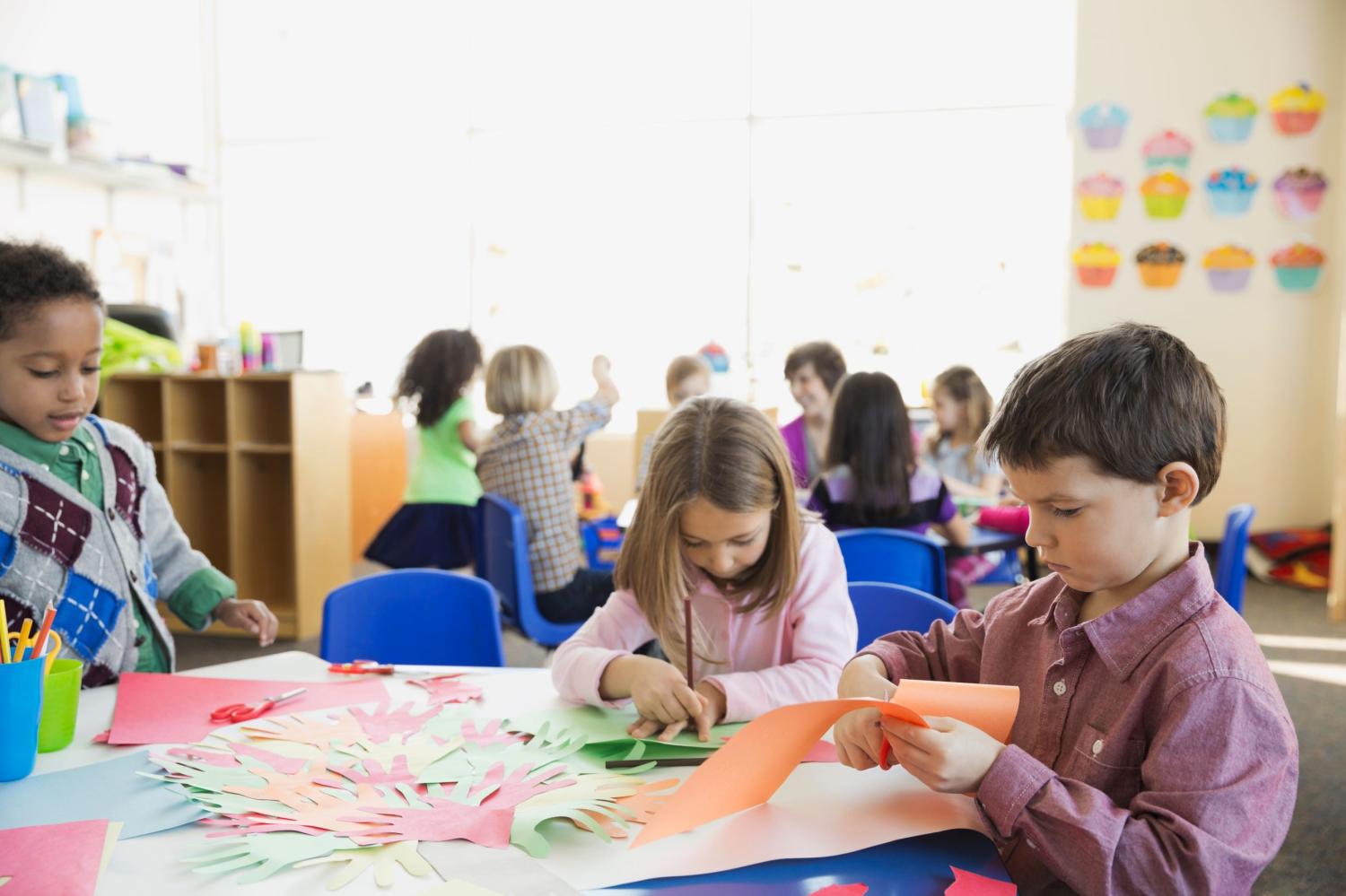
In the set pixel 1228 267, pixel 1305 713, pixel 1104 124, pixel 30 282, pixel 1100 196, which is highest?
pixel 1104 124

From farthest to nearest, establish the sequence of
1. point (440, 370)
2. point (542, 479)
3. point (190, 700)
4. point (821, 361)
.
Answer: point (440, 370)
point (821, 361)
point (542, 479)
point (190, 700)

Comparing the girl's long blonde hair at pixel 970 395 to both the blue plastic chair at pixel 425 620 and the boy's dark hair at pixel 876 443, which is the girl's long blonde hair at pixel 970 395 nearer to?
the boy's dark hair at pixel 876 443

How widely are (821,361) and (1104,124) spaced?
9.87 ft

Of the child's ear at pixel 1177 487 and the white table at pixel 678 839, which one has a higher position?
the child's ear at pixel 1177 487

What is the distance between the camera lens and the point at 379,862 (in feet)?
2.96

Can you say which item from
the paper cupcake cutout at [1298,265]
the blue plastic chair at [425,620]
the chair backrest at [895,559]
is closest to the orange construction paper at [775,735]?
the blue plastic chair at [425,620]

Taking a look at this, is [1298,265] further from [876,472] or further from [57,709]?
[57,709]

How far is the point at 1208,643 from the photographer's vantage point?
93 centimetres

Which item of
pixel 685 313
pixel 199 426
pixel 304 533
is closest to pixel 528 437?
pixel 304 533

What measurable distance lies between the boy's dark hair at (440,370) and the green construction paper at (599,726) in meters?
2.92

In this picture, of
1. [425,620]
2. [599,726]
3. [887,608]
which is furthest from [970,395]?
[599,726]

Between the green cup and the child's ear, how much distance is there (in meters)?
1.15

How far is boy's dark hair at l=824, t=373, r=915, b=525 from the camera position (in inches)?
110

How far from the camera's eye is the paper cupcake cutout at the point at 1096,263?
18.5 ft
